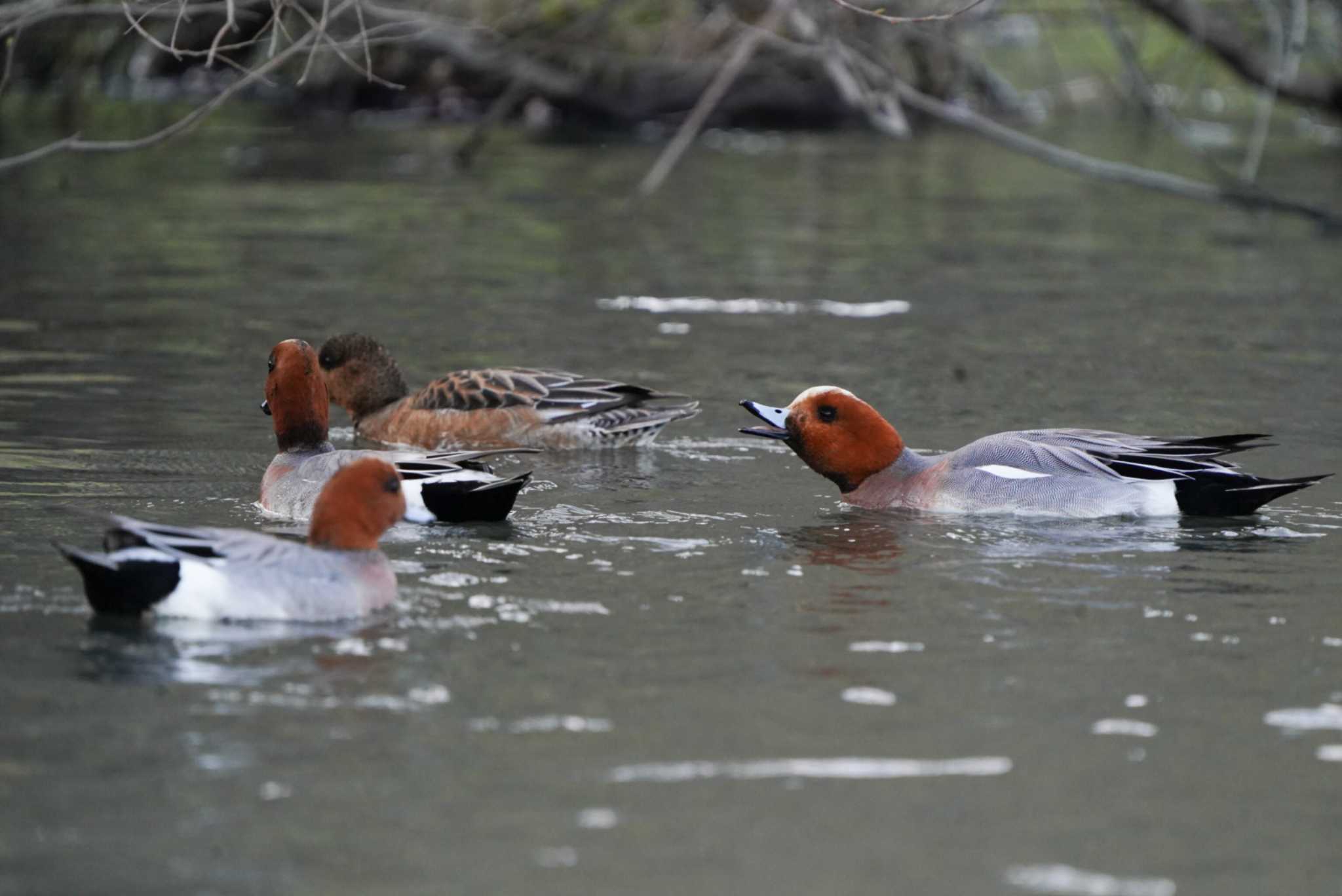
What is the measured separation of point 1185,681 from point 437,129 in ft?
86.5

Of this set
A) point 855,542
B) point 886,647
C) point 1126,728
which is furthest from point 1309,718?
point 855,542

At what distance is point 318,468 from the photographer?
28.7ft

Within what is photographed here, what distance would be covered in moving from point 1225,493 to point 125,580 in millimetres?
4585

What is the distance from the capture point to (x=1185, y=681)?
635 cm

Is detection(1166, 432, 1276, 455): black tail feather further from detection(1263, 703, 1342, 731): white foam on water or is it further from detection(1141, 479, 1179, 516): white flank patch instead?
detection(1263, 703, 1342, 731): white foam on water

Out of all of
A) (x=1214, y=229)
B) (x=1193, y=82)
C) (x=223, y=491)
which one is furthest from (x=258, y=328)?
(x=1193, y=82)

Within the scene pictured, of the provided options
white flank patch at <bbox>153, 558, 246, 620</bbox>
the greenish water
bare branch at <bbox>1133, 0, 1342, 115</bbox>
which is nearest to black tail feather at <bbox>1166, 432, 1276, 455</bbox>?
the greenish water

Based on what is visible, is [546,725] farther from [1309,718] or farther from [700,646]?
[1309,718]

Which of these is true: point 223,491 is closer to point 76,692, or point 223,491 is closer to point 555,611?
point 555,611

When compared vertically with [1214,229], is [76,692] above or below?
below

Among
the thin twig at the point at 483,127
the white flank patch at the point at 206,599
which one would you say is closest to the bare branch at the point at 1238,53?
the thin twig at the point at 483,127

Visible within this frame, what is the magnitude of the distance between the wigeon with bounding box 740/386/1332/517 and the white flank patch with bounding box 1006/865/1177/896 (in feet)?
13.7

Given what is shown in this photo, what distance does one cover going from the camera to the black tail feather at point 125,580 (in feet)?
21.5

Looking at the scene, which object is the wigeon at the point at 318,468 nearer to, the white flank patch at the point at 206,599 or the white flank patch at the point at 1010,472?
the white flank patch at the point at 206,599
